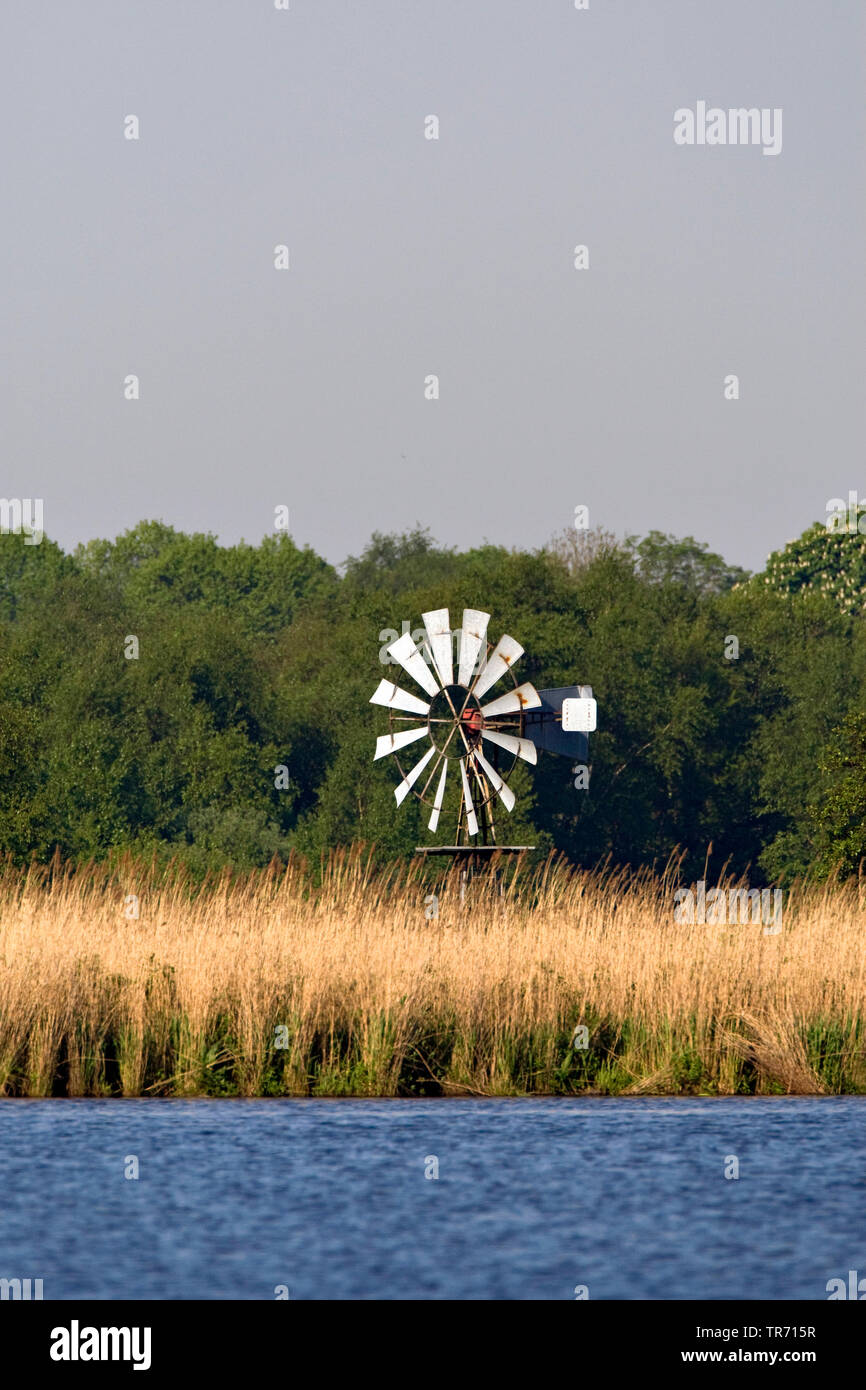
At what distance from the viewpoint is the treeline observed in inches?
2297

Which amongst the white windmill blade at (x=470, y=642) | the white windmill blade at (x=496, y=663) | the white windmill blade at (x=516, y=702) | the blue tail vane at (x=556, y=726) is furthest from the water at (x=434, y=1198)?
the blue tail vane at (x=556, y=726)

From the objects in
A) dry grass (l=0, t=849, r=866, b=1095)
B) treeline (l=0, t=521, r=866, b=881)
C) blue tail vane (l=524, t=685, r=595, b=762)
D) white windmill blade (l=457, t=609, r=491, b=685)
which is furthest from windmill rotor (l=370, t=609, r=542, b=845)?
treeline (l=0, t=521, r=866, b=881)

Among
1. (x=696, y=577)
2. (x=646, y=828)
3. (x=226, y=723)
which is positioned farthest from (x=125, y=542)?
(x=646, y=828)

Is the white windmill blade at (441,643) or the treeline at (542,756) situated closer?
the white windmill blade at (441,643)

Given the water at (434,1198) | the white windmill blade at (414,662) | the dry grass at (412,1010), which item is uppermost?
the white windmill blade at (414,662)

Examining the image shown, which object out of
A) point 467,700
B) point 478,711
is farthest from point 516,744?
point 467,700

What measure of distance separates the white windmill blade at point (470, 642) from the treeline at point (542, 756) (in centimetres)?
2121

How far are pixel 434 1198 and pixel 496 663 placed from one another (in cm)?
1774

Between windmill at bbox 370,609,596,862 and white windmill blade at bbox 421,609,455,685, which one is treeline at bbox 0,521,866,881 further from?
white windmill blade at bbox 421,609,455,685

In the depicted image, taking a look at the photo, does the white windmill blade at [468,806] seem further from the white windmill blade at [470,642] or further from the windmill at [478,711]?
the white windmill blade at [470,642]

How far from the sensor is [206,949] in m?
21.2

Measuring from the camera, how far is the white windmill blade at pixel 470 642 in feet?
106
